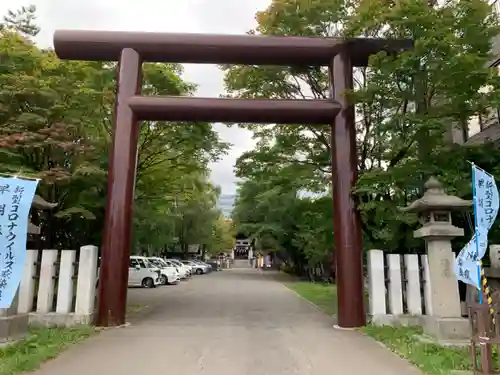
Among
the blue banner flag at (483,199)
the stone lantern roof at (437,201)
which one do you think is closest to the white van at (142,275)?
the stone lantern roof at (437,201)

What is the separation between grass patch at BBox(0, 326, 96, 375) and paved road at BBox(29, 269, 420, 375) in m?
0.22

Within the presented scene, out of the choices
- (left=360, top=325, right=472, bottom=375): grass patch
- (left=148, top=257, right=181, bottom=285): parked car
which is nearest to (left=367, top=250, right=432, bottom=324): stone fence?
(left=360, top=325, right=472, bottom=375): grass patch

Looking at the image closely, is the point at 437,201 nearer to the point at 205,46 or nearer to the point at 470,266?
the point at 470,266

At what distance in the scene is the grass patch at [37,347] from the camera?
6.43 meters

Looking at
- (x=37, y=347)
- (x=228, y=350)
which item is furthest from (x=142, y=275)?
(x=228, y=350)

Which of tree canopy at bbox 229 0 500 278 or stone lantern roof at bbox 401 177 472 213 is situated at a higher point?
tree canopy at bbox 229 0 500 278

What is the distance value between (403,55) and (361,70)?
11.6 ft

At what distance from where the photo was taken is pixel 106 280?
10328mm

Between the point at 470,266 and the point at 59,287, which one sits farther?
the point at 59,287

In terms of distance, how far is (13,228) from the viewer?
725 centimetres

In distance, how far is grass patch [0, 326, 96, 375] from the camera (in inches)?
253

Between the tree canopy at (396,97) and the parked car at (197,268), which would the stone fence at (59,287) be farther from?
the parked car at (197,268)

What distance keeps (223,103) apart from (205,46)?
154 centimetres

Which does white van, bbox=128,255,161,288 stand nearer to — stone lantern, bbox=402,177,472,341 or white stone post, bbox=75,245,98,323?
white stone post, bbox=75,245,98,323
